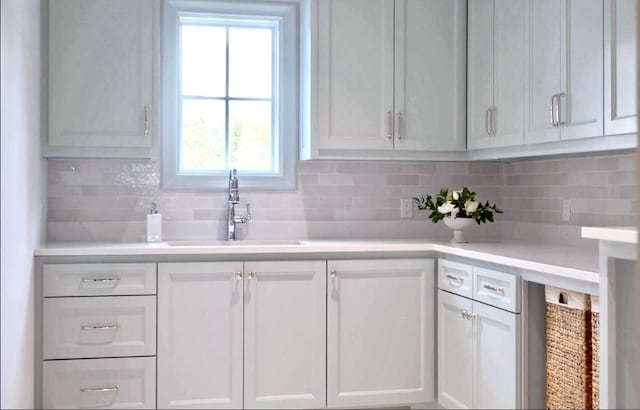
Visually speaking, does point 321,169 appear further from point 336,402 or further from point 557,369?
point 557,369

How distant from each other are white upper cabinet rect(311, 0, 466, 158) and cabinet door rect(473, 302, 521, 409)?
1059mm

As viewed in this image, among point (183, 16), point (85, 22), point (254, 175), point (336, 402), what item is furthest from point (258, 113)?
point (336, 402)

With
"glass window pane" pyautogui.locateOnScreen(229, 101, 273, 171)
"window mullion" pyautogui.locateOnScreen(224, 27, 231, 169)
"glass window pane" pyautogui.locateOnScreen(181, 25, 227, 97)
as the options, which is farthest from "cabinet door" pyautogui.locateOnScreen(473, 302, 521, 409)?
Answer: "glass window pane" pyautogui.locateOnScreen(181, 25, 227, 97)

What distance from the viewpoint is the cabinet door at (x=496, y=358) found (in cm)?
262

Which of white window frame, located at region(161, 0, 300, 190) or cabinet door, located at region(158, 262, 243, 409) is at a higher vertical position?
white window frame, located at region(161, 0, 300, 190)

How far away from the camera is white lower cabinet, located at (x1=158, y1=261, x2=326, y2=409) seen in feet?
10.2

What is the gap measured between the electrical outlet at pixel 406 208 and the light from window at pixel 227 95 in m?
0.73

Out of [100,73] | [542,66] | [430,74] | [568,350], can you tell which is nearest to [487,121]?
[430,74]

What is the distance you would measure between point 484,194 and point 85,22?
2300 mm

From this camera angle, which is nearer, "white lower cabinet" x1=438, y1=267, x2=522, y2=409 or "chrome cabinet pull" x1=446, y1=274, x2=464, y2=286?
"white lower cabinet" x1=438, y1=267, x2=522, y2=409

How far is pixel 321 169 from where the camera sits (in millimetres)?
3863

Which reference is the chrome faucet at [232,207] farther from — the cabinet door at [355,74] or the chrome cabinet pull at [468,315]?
the chrome cabinet pull at [468,315]

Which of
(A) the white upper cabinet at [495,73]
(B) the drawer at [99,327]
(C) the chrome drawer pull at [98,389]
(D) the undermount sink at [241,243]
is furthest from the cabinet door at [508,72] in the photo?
(C) the chrome drawer pull at [98,389]

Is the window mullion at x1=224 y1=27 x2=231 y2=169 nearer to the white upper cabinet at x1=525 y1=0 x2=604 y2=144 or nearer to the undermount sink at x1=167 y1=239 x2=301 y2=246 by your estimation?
the undermount sink at x1=167 y1=239 x2=301 y2=246
